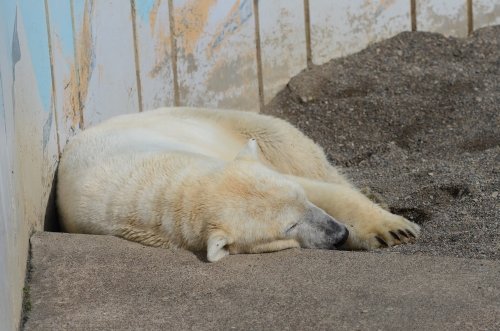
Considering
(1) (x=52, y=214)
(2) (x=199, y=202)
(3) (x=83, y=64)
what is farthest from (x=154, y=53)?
(2) (x=199, y=202)

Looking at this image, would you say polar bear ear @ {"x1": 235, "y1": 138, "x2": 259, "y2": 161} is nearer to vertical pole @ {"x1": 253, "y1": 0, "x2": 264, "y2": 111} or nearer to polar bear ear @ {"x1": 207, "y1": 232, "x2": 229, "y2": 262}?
polar bear ear @ {"x1": 207, "y1": 232, "x2": 229, "y2": 262}

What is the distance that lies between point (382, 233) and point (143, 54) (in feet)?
7.08

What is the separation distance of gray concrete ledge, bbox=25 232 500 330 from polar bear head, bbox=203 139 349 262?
67 mm

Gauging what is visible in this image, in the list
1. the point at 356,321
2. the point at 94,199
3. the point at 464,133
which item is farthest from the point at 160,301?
the point at 464,133

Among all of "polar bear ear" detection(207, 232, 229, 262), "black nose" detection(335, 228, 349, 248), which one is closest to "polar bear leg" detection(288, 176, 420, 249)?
"black nose" detection(335, 228, 349, 248)

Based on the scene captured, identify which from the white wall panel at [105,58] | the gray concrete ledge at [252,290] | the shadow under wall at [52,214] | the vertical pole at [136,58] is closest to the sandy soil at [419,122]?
the gray concrete ledge at [252,290]

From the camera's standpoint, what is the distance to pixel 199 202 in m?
3.33

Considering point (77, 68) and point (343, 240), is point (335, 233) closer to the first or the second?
point (343, 240)

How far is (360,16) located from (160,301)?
3587mm

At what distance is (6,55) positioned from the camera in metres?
2.96

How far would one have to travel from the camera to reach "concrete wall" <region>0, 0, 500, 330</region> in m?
3.17

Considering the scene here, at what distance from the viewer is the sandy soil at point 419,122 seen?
3930 mm

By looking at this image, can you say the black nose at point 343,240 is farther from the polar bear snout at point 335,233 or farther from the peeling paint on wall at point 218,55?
the peeling paint on wall at point 218,55

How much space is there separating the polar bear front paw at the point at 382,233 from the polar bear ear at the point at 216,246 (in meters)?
0.66
